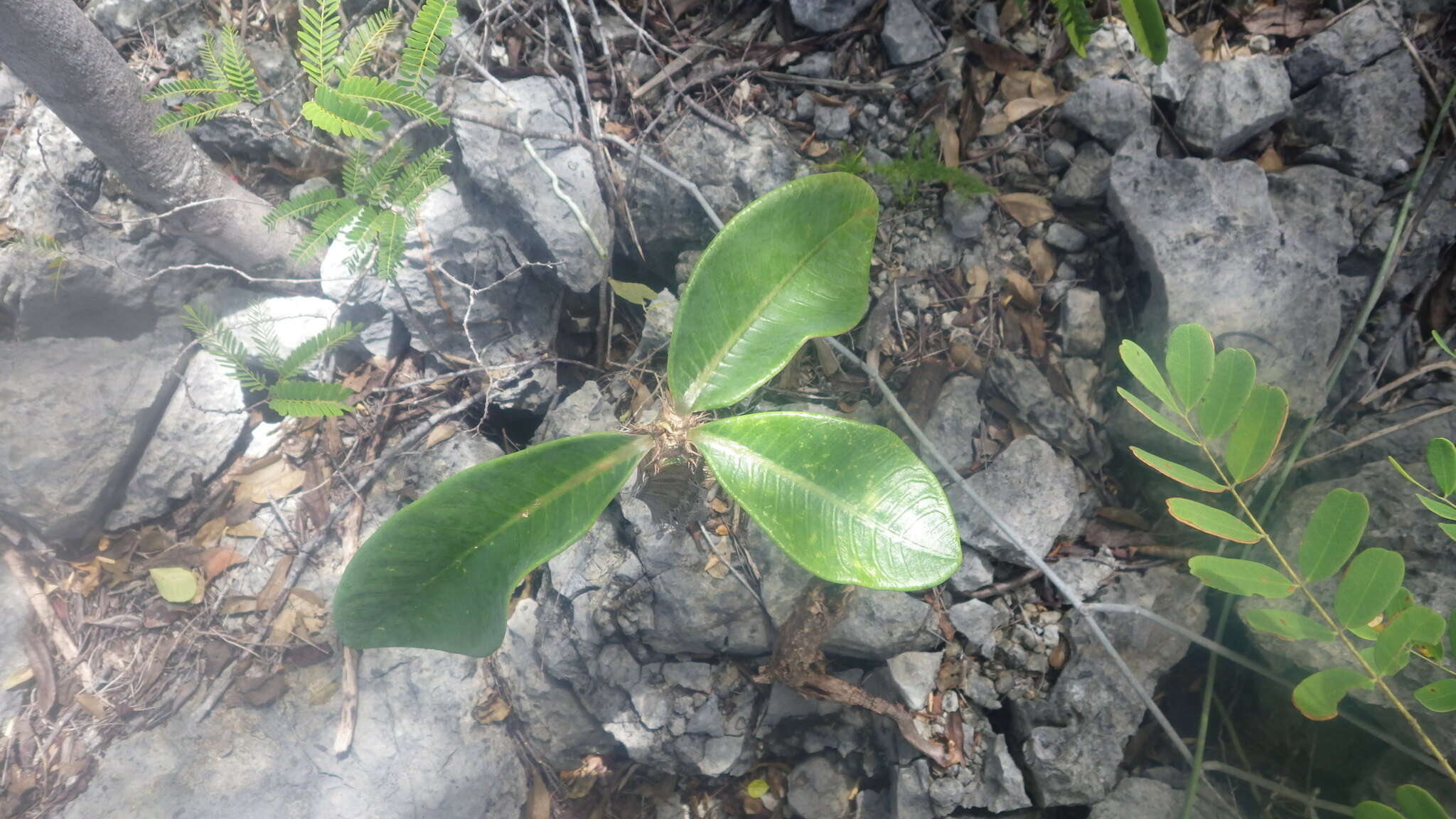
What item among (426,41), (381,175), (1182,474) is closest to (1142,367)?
(1182,474)

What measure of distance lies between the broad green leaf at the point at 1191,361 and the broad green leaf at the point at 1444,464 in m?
0.32

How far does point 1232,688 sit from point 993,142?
1401 mm

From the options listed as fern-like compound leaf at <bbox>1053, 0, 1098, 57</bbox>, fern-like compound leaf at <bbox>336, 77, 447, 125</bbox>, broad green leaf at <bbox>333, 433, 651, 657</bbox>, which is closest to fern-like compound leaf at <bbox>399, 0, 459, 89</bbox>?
fern-like compound leaf at <bbox>336, 77, 447, 125</bbox>

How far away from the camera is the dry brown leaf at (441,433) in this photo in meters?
Answer: 1.95

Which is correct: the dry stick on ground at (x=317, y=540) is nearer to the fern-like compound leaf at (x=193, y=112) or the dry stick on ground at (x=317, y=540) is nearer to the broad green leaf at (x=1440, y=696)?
the fern-like compound leaf at (x=193, y=112)

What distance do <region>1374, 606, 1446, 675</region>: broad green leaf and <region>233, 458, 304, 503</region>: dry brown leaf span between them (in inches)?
93.4

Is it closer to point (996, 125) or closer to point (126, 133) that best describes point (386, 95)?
point (126, 133)

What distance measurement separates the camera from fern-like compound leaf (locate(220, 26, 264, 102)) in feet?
5.53

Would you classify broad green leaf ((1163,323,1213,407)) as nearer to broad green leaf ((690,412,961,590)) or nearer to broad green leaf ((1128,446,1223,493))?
A: broad green leaf ((1128,446,1223,493))

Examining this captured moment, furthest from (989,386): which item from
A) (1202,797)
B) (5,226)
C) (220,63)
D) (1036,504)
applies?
(5,226)

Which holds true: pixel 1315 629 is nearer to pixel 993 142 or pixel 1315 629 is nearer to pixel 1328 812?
pixel 1328 812

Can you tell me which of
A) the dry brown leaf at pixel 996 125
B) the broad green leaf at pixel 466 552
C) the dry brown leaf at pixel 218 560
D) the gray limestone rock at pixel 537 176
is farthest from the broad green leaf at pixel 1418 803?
the dry brown leaf at pixel 218 560

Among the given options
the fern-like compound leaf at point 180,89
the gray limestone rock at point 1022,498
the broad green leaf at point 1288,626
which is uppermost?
the fern-like compound leaf at point 180,89

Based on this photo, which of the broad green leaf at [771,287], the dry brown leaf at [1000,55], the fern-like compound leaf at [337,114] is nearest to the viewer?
the broad green leaf at [771,287]
